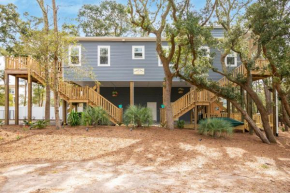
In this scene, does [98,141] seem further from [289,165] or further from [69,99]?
[289,165]

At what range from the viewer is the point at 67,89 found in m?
14.4

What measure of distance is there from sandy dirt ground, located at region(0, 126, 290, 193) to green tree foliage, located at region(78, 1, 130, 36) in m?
21.2

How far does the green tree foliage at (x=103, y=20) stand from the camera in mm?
29797

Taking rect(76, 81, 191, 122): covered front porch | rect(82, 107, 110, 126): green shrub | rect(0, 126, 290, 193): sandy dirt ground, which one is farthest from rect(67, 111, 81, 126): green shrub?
rect(76, 81, 191, 122): covered front porch

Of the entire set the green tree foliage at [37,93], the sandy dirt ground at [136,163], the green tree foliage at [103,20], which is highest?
the green tree foliage at [103,20]

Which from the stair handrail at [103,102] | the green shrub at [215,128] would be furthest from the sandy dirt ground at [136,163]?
the stair handrail at [103,102]

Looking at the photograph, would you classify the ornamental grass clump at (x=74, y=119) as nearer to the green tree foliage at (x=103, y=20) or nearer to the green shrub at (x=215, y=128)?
the green shrub at (x=215, y=128)

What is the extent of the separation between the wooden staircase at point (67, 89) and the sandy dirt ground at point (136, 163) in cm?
340

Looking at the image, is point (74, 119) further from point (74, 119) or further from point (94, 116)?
point (94, 116)

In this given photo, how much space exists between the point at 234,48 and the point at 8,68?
43.4ft

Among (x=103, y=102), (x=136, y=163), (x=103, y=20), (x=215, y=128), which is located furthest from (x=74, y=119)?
(x=103, y=20)

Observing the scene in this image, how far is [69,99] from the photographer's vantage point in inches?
568

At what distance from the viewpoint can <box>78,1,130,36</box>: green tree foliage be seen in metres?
29.8

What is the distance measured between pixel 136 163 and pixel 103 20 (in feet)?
85.1
